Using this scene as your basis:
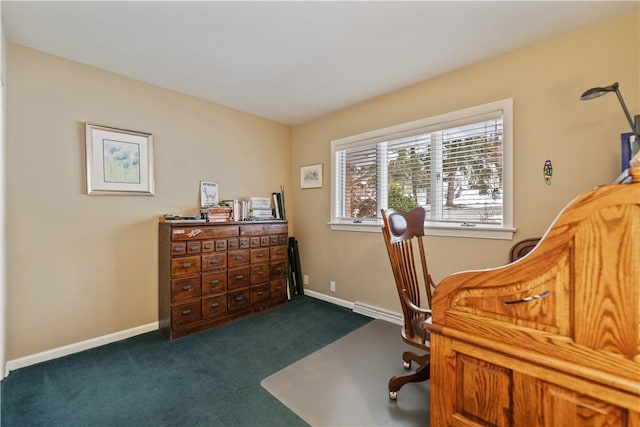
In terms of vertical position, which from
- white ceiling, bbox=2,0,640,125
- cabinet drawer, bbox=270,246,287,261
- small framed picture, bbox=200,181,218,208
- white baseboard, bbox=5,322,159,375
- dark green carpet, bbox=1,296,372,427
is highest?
white ceiling, bbox=2,0,640,125

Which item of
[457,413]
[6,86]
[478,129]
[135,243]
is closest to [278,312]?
[135,243]

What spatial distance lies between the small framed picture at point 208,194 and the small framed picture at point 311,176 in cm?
124

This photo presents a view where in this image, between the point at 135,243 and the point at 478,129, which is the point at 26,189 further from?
the point at 478,129

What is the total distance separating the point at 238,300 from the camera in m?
3.10

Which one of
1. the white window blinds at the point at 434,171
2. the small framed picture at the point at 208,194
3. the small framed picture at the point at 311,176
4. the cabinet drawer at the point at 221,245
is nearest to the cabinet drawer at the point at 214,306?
the cabinet drawer at the point at 221,245

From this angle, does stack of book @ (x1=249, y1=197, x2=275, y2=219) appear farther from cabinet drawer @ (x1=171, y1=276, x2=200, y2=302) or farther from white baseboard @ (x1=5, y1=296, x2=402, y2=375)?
white baseboard @ (x1=5, y1=296, x2=402, y2=375)

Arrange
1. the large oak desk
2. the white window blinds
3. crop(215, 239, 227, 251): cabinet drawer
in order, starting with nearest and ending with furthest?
1. the large oak desk
2. the white window blinds
3. crop(215, 239, 227, 251): cabinet drawer

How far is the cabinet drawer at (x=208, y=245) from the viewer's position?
2.84 m

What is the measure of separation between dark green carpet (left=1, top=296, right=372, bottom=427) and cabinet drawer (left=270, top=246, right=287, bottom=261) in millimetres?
855

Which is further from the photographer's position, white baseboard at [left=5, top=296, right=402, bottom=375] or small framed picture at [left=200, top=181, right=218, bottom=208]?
small framed picture at [left=200, top=181, right=218, bottom=208]

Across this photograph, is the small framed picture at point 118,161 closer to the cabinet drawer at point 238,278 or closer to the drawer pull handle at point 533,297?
the cabinet drawer at point 238,278

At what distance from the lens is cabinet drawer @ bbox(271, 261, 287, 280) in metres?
3.48

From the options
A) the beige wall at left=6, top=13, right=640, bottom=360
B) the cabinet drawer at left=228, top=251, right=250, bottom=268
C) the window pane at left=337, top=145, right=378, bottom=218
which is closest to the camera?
the beige wall at left=6, top=13, right=640, bottom=360

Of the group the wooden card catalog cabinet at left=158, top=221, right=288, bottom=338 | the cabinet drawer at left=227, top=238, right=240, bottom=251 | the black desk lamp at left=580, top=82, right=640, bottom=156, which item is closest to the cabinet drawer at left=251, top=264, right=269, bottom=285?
the wooden card catalog cabinet at left=158, top=221, right=288, bottom=338
